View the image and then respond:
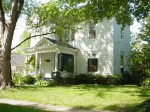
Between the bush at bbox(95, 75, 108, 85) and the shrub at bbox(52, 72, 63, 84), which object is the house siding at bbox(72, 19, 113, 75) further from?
the shrub at bbox(52, 72, 63, 84)

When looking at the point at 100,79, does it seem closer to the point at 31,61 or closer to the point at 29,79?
the point at 29,79

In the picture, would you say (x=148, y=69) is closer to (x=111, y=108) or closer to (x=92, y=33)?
(x=111, y=108)

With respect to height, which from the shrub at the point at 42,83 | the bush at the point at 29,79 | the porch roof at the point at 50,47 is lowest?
the shrub at the point at 42,83

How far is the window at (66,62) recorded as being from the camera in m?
29.0

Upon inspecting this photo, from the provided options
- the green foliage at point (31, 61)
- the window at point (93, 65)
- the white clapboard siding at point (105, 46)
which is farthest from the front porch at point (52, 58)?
the window at point (93, 65)

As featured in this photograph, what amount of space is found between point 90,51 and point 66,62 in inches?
119

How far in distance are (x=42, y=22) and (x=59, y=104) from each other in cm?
1541

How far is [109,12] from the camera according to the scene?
15.5 meters

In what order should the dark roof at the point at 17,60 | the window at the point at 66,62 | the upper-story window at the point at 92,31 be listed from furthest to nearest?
the dark roof at the point at 17,60
the window at the point at 66,62
the upper-story window at the point at 92,31

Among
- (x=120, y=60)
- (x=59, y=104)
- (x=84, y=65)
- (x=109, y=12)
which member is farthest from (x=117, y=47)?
(x=59, y=104)

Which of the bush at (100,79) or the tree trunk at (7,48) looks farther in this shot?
the bush at (100,79)

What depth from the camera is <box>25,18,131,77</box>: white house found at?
27234mm

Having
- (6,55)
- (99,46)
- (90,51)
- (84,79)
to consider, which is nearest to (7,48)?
(6,55)

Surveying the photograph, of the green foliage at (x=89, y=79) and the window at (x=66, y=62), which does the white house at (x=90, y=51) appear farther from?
the green foliage at (x=89, y=79)
